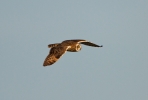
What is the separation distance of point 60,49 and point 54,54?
41.3 inches

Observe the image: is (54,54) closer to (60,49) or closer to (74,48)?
(60,49)

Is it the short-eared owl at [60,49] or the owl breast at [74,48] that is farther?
the owl breast at [74,48]

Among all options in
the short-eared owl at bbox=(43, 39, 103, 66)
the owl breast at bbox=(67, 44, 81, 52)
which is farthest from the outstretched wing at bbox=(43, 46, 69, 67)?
the owl breast at bbox=(67, 44, 81, 52)

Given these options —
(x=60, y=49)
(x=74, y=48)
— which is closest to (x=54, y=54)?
(x=60, y=49)

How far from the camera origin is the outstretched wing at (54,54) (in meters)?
64.9

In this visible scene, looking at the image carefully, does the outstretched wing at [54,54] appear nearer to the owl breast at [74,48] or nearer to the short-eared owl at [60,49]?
the short-eared owl at [60,49]

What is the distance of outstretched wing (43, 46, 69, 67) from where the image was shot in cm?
6494

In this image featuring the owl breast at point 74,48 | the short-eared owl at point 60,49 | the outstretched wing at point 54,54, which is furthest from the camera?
the owl breast at point 74,48

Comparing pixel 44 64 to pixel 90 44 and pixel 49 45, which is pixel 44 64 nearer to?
pixel 49 45

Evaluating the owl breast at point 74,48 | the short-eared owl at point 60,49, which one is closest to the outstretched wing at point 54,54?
the short-eared owl at point 60,49

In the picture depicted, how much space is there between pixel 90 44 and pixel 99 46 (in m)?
0.91

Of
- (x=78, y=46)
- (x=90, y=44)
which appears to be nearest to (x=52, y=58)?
(x=78, y=46)

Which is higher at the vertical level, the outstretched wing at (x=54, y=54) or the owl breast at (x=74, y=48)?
the owl breast at (x=74, y=48)

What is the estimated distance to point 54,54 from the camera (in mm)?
65938
